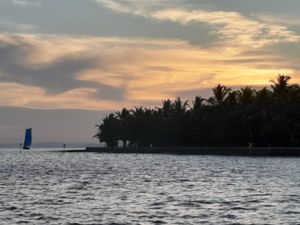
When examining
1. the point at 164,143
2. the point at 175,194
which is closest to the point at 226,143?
the point at 164,143

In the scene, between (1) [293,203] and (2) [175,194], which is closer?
(1) [293,203]

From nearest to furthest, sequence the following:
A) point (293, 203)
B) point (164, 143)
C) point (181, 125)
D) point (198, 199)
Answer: point (293, 203) → point (198, 199) → point (181, 125) → point (164, 143)

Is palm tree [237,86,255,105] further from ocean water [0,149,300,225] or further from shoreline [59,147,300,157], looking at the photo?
ocean water [0,149,300,225]

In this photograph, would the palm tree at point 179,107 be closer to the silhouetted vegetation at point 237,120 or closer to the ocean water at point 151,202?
the silhouetted vegetation at point 237,120

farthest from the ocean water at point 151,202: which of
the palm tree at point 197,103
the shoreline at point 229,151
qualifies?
the palm tree at point 197,103

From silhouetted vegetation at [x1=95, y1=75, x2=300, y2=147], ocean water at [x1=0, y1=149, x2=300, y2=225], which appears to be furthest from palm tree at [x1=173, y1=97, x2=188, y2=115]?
ocean water at [x1=0, y1=149, x2=300, y2=225]

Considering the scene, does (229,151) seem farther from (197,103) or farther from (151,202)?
(151,202)

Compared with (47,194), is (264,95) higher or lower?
higher

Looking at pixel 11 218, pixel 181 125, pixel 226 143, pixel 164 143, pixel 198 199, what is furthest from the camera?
pixel 164 143

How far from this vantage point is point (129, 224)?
30.8 meters

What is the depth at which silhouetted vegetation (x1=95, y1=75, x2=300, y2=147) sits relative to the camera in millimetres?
A: 134000

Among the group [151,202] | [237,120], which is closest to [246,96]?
[237,120]

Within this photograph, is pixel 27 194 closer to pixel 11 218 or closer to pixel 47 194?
pixel 47 194

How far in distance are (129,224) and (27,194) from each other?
17.9 meters
